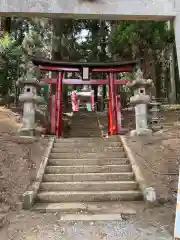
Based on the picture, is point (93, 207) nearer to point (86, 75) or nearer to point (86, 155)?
point (86, 155)

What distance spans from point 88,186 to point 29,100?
4.63m

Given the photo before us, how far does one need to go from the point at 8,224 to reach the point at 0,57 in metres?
13.8

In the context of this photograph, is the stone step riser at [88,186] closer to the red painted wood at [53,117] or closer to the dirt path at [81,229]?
the dirt path at [81,229]

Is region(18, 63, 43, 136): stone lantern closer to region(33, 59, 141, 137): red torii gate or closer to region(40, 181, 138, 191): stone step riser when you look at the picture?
region(33, 59, 141, 137): red torii gate

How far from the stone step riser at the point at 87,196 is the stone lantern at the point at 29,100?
12.9 feet

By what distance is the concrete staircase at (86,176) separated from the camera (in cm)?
649

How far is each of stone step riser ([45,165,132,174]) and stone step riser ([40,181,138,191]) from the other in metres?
0.75

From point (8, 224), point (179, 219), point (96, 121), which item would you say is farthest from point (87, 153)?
point (96, 121)

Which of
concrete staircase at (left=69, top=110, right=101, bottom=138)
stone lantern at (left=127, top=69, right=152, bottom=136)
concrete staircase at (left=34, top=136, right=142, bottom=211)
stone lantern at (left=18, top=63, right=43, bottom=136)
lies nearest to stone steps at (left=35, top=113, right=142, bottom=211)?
concrete staircase at (left=34, top=136, right=142, bottom=211)

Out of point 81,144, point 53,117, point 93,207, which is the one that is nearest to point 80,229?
point 93,207

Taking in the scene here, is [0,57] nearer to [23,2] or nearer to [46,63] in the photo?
[46,63]

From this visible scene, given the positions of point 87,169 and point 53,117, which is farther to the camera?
point 53,117

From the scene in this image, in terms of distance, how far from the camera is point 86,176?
7.40 m

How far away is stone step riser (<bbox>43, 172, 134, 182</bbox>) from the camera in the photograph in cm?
730
